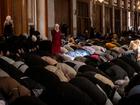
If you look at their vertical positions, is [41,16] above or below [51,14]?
below

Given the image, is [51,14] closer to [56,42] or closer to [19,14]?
[19,14]

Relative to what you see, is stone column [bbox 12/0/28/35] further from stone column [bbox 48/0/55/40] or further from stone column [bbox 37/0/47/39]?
stone column [bbox 48/0/55/40]

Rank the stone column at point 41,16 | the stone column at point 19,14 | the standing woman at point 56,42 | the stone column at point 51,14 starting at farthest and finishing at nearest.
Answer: the stone column at point 51,14
the stone column at point 41,16
the stone column at point 19,14
the standing woman at point 56,42

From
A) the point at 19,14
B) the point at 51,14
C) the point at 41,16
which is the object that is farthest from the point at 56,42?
the point at 51,14

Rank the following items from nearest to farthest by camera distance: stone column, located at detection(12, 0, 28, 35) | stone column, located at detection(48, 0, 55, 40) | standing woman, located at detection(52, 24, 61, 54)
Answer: standing woman, located at detection(52, 24, 61, 54) < stone column, located at detection(12, 0, 28, 35) < stone column, located at detection(48, 0, 55, 40)

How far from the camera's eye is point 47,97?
16.9 ft

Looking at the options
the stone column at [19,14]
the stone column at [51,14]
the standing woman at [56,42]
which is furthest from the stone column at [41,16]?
the standing woman at [56,42]

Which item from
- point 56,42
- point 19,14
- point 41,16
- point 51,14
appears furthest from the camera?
point 51,14

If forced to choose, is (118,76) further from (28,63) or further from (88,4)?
(88,4)

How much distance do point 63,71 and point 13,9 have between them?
450 inches

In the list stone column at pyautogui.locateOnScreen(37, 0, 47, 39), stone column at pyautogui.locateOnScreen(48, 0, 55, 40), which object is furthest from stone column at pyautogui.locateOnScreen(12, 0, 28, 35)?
stone column at pyautogui.locateOnScreen(48, 0, 55, 40)

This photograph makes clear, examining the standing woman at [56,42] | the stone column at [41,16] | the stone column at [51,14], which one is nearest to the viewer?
the standing woman at [56,42]

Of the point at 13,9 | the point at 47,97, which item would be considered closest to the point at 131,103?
the point at 47,97

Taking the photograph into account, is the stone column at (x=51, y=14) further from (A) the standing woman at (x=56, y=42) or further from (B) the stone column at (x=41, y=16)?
(A) the standing woman at (x=56, y=42)
